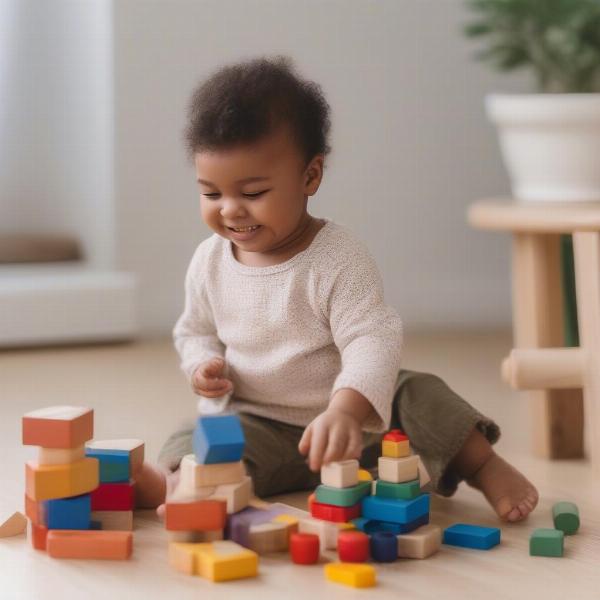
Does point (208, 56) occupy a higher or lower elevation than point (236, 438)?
higher

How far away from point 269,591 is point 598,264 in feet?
1.77

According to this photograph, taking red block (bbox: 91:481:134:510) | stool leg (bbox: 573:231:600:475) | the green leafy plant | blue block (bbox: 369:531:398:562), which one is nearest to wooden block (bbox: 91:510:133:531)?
red block (bbox: 91:481:134:510)

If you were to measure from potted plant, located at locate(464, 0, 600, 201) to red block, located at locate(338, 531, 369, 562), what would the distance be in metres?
0.69

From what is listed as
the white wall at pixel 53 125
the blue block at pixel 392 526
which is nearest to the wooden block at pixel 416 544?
the blue block at pixel 392 526

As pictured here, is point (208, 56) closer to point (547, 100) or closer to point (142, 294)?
point (142, 294)

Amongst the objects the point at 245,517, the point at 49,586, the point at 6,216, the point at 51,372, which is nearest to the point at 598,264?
the point at 245,517

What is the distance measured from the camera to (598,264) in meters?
1.19

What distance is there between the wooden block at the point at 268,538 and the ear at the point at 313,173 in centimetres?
32

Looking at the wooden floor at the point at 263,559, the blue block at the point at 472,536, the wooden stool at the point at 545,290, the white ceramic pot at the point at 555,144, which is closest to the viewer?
the wooden floor at the point at 263,559

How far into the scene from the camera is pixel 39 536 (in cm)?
95

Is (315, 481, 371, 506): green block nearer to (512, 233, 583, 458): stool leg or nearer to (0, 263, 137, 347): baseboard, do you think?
(512, 233, 583, 458): stool leg

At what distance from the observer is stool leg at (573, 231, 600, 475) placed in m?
1.18

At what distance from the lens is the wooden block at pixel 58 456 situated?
0.91m

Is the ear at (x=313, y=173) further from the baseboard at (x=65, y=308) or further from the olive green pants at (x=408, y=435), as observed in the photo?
the baseboard at (x=65, y=308)
